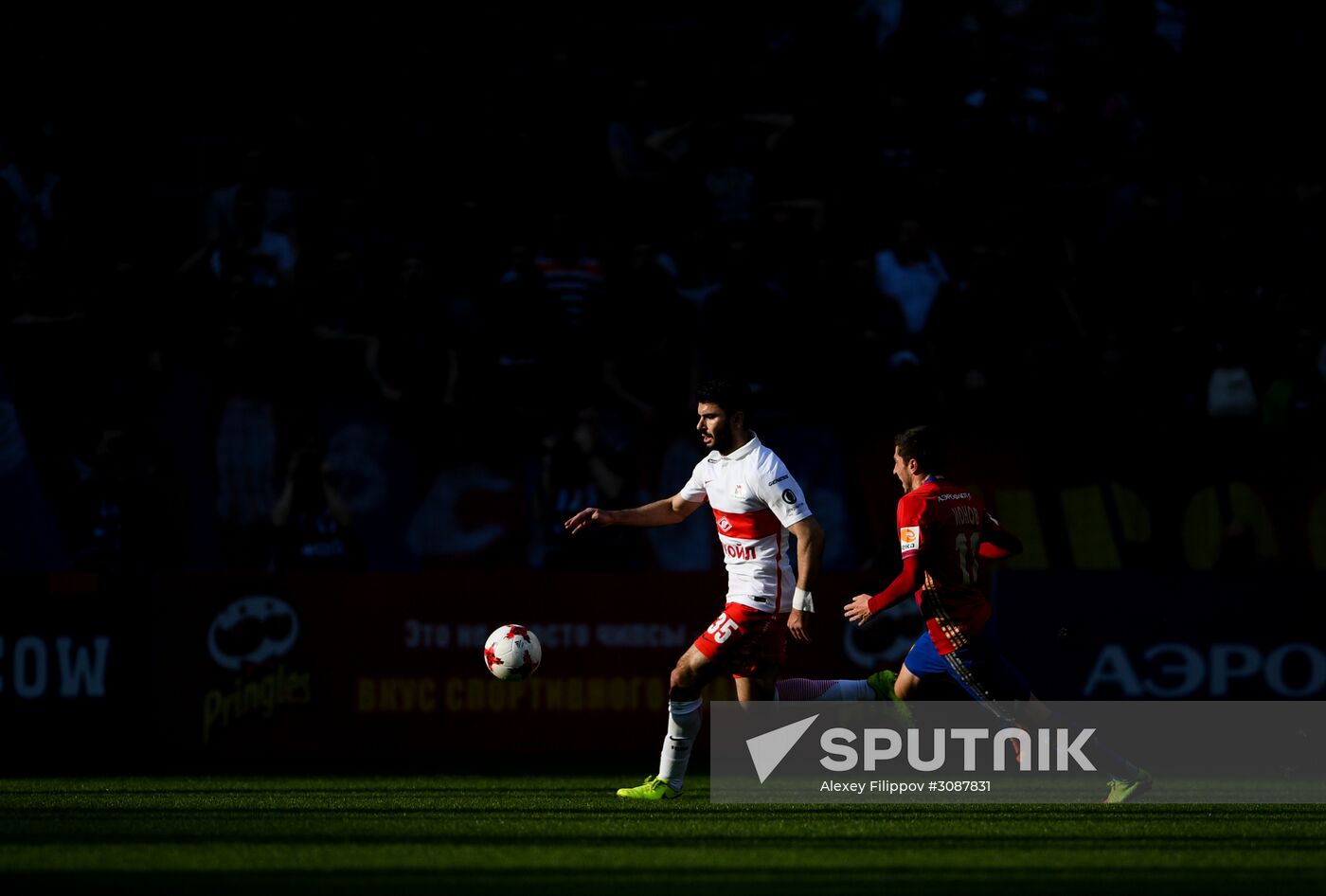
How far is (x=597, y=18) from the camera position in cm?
2133

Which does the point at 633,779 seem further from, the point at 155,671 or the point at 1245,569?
the point at 1245,569

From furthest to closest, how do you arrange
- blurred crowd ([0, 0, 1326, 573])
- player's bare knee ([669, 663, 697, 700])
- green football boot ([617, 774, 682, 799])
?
blurred crowd ([0, 0, 1326, 573]) → green football boot ([617, 774, 682, 799]) → player's bare knee ([669, 663, 697, 700])

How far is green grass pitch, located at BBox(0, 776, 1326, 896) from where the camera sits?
7.40 meters

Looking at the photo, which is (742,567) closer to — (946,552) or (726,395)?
(726,395)

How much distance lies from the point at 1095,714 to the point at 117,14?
13076mm

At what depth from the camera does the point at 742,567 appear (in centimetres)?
1055

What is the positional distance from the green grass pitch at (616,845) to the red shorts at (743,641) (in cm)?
85

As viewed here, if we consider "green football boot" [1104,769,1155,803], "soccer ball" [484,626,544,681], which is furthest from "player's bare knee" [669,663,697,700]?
"green football boot" [1104,769,1155,803]

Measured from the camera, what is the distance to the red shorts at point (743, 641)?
1034 cm

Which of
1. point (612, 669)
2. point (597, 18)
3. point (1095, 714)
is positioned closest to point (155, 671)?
point (612, 669)

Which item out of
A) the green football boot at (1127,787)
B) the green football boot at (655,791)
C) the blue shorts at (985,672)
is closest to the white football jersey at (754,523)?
the blue shorts at (985,672)

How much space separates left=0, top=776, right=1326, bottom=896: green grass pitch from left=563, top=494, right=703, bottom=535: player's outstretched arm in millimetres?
1713

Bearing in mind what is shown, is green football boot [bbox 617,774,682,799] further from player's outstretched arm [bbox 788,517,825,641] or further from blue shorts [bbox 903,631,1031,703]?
blue shorts [bbox 903,631,1031,703]

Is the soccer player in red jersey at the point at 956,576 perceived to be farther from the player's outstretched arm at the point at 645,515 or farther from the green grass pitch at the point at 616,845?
the player's outstretched arm at the point at 645,515
